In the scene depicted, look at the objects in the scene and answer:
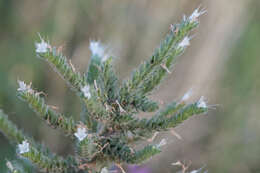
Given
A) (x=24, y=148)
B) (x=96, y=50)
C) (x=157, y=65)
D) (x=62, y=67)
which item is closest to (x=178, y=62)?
(x=96, y=50)

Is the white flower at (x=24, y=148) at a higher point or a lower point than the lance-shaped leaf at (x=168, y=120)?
lower

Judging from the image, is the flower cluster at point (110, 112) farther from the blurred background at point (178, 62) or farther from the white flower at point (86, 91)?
the blurred background at point (178, 62)

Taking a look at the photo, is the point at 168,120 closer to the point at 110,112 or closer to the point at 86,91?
the point at 110,112

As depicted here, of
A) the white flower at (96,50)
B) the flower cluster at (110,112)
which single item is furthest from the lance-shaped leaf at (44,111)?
the white flower at (96,50)

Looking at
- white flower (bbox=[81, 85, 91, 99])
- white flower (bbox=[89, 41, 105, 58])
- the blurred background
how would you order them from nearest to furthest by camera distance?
white flower (bbox=[81, 85, 91, 99]) → white flower (bbox=[89, 41, 105, 58]) → the blurred background

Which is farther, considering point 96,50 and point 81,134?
point 96,50

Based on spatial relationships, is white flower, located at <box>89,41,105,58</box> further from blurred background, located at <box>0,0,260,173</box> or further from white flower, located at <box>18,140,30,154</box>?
blurred background, located at <box>0,0,260,173</box>

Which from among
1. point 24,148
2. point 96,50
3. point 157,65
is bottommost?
point 24,148

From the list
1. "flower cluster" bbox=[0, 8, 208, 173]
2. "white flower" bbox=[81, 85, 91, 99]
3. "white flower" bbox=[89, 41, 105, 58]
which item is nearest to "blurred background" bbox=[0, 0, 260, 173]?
"white flower" bbox=[89, 41, 105, 58]

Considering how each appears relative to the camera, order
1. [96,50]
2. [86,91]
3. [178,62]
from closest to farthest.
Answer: [86,91], [96,50], [178,62]
